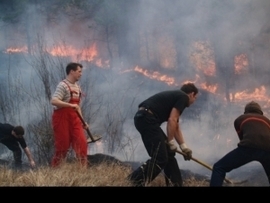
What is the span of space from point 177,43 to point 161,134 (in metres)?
7.68

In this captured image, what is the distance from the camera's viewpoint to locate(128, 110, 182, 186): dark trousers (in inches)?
187

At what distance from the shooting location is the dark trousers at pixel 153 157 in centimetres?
474

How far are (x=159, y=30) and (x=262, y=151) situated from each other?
8.21 metres

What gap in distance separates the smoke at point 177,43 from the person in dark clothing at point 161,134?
405 centimetres

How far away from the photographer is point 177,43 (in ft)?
40.0

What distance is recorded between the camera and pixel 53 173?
472 centimetres

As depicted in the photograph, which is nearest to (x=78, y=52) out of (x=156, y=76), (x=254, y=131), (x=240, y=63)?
(x=156, y=76)

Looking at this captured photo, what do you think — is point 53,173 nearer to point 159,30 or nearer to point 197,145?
point 197,145

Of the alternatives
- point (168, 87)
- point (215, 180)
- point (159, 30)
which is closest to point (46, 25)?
point (159, 30)

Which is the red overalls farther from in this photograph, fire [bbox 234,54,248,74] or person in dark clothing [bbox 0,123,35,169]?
fire [bbox 234,54,248,74]

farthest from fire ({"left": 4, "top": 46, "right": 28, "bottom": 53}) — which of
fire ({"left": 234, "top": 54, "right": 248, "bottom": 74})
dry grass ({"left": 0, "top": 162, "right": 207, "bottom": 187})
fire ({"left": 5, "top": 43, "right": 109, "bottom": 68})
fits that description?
dry grass ({"left": 0, "top": 162, "right": 207, "bottom": 187})

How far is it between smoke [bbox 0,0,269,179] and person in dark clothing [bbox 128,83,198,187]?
160 inches

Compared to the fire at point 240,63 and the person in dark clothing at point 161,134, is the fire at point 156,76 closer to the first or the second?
the fire at point 240,63

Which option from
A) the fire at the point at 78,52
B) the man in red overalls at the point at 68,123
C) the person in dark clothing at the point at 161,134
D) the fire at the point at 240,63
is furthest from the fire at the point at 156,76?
the person in dark clothing at the point at 161,134
